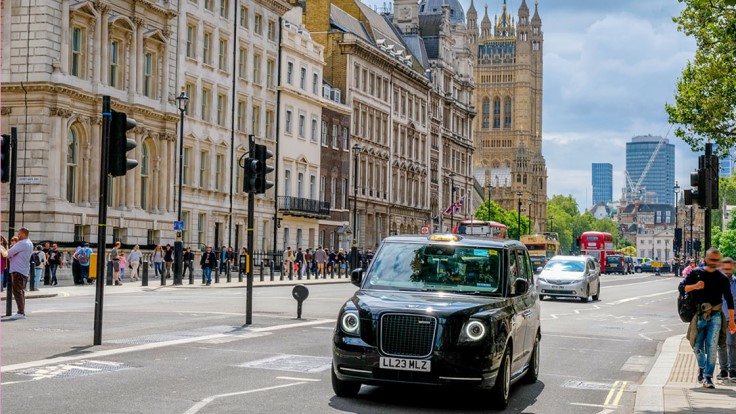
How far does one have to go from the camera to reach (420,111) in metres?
100

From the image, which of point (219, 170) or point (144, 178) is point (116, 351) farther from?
point (219, 170)

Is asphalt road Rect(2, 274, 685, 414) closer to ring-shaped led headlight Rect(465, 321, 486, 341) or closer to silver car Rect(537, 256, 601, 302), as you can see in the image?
ring-shaped led headlight Rect(465, 321, 486, 341)

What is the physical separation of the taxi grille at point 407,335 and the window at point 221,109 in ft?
168

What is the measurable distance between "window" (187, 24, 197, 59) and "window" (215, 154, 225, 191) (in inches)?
253

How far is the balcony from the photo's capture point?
2714 inches

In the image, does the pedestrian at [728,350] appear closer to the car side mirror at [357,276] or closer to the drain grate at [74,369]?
the car side mirror at [357,276]

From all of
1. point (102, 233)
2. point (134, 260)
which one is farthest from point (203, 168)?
point (102, 233)

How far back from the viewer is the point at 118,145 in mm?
16656

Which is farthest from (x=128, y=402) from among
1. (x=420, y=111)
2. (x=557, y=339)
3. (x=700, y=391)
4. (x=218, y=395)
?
(x=420, y=111)

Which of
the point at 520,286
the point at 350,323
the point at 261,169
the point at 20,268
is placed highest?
the point at 261,169

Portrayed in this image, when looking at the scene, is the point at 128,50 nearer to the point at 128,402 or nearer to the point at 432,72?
the point at 128,402

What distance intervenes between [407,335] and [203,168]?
163 ft

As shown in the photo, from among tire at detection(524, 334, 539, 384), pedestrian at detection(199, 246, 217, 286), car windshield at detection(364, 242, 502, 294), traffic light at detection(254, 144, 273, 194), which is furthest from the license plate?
pedestrian at detection(199, 246, 217, 286)

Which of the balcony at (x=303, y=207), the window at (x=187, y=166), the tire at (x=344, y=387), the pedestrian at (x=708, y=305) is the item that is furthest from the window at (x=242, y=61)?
the tire at (x=344, y=387)
